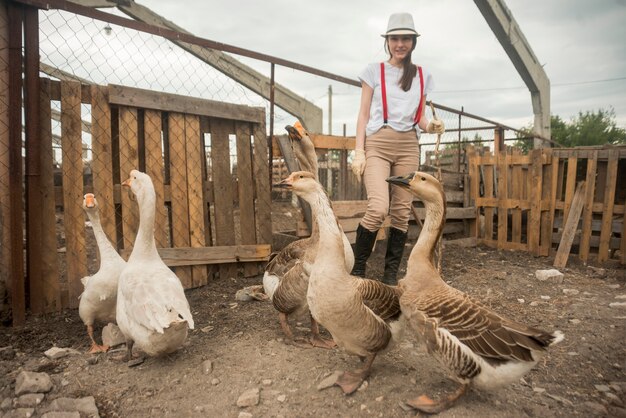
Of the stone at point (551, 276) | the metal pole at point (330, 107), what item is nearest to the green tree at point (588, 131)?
the metal pole at point (330, 107)

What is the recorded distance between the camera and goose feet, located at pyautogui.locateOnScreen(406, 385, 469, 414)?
7.21ft

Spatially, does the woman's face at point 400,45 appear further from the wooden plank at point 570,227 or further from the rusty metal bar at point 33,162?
the wooden plank at point 570,227

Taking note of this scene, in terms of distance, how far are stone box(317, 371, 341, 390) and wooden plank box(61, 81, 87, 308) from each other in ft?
8.70

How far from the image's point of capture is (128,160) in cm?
402

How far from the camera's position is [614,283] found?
16.5 ft

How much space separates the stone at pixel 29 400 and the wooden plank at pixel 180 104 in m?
2.62

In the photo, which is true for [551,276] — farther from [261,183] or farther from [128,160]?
[128,160]

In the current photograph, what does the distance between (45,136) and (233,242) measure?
2.14 meters

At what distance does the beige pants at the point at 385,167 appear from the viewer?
3.82m

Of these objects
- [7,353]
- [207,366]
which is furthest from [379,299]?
[7,353]

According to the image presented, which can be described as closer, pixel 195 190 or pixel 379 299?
pixel 379 299

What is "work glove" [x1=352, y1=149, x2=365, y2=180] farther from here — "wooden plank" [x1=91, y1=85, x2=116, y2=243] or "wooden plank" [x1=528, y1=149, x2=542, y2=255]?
"wooden plank" [x1=528, y1=149, x2=542, y2=255]

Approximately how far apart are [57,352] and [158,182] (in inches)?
72.2

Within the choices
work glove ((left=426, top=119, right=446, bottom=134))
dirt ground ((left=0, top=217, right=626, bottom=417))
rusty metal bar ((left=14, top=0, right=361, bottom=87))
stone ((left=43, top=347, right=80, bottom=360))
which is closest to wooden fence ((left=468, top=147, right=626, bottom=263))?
dirt ground ((left=0, top=217, right=626, bottom=417))
